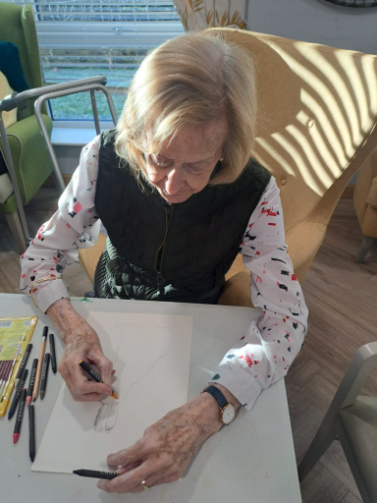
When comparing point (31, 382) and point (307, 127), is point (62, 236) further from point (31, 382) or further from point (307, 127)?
point (307, 127)

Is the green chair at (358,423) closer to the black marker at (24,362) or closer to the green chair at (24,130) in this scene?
the black marker at (24,362)

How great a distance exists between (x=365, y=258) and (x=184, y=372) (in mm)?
1887

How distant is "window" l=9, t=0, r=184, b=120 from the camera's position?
2443mm

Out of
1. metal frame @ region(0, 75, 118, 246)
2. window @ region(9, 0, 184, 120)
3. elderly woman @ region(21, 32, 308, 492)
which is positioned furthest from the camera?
window @ region(9, 0, 184, 120)

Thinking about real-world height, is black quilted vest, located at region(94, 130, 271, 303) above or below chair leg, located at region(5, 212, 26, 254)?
above

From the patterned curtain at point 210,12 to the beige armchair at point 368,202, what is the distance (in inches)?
44.0

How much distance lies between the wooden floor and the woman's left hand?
0.80 m

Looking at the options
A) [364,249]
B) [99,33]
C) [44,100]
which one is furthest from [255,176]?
[99,33]

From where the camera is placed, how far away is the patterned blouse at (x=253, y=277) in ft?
2.27

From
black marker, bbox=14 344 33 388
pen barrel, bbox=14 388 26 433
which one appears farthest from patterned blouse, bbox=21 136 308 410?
pen barrel, bbox=14 388 26 433

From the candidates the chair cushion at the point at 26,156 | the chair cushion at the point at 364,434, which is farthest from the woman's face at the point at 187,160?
the chair cushion at the point at 26,156

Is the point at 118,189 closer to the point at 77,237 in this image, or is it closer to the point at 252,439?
the point at 77,237

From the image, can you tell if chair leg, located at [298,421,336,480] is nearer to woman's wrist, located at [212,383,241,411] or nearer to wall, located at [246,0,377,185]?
woman's wrist, located at [212,383,241,411]

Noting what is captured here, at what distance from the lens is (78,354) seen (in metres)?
0.69
